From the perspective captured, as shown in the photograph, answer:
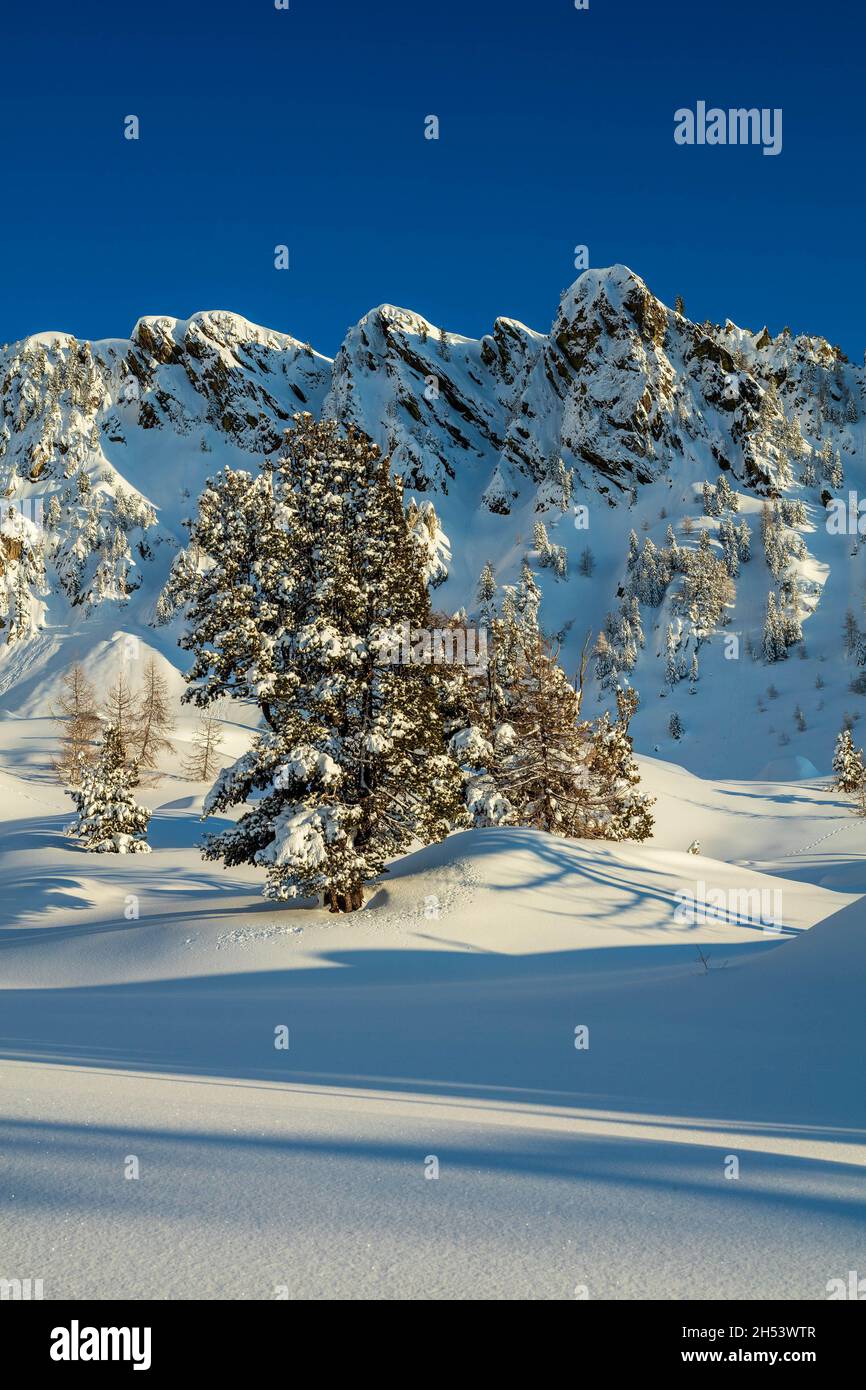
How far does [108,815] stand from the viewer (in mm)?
27922

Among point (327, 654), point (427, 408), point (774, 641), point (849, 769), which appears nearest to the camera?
point (327, 654)

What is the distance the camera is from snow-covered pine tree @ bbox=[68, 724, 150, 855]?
2788 cm

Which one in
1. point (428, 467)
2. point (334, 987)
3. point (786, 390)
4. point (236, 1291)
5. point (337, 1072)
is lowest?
point (334, 987)

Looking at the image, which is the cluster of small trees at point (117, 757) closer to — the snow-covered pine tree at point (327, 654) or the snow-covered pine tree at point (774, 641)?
the snow-covered pine tree at point (327, 654)

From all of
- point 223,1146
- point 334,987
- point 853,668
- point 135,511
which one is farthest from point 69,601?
point 223,1146

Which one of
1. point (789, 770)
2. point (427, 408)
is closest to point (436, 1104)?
point (789, 770)

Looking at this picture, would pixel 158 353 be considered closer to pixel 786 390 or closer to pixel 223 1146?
pixel 786 390

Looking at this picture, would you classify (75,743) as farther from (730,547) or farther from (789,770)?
(730,547)

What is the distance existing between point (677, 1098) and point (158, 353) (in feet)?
599

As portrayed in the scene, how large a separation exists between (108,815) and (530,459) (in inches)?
5891

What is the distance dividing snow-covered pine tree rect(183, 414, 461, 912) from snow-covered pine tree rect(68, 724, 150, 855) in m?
11.7

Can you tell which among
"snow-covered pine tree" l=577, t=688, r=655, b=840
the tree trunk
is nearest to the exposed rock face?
"snow-covered pine tree" l=577, t=688, r=655, b=840

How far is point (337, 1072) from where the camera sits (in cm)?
689
